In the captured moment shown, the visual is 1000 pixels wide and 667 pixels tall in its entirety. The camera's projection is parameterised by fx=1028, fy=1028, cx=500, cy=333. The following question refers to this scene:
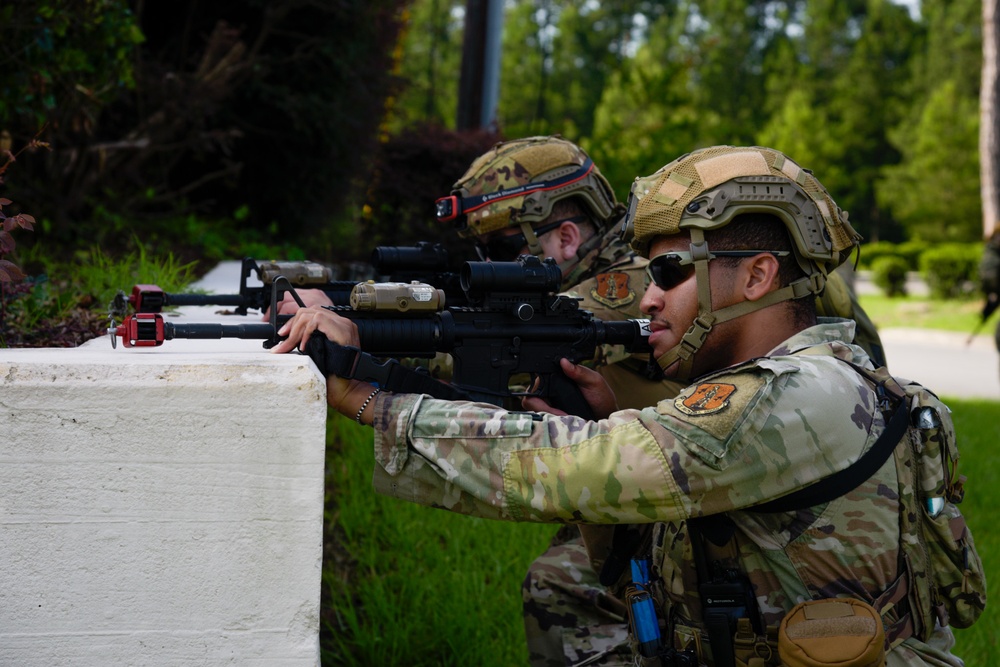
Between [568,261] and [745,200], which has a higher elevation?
[745,200]

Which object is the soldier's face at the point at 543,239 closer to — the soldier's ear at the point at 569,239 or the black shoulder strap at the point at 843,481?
the soldier's ear at the point at 569,239

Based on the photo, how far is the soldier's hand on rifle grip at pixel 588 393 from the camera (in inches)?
123

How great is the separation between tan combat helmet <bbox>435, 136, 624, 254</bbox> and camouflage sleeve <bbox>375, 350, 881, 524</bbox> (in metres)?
1.92

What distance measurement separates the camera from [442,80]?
151 feet

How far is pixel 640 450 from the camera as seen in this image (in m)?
2.14

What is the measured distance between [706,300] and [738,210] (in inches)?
8.8

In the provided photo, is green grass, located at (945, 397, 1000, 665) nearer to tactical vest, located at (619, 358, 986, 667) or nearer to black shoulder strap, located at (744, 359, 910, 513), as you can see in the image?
tactical vest, located at (619, 358, 986, 667)

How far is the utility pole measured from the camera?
1067 centimetres

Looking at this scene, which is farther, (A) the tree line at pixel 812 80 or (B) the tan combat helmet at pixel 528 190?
(A) the tree line at pixel 812 80

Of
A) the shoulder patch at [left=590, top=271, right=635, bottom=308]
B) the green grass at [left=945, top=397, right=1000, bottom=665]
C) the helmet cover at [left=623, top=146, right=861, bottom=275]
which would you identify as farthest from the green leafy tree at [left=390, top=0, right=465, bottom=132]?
the helmet cover at [left=623, top=146, right=861, bottom=275]

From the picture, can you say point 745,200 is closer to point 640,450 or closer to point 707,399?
point 707,399

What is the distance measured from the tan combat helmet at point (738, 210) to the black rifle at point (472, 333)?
53cm

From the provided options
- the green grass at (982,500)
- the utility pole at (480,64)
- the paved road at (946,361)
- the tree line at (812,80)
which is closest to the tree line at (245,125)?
the utility pole at (480,64)

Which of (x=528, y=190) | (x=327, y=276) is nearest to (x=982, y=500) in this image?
(x=528, y=190)
